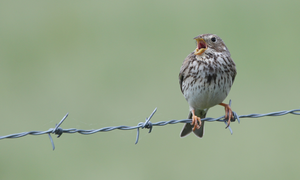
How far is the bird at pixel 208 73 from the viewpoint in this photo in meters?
5.93

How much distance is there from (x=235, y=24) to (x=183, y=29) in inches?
57.2

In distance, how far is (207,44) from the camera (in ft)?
20.0

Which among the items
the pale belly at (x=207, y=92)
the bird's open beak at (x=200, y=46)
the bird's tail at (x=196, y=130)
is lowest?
the bird's tail at (x=196, y=130)

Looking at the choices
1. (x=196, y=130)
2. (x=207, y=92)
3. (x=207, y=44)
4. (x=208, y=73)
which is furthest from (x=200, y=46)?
(x=196, y=130)

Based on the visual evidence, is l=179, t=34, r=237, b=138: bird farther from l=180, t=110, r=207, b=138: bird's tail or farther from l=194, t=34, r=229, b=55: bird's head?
l=180, t=110, r=207, b=138: bird's tail

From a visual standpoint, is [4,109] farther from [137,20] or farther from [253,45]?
[253,45]

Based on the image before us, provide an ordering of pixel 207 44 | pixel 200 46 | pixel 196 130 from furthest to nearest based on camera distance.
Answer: pixel 196 130
pixel 200 46
pixel 207 44

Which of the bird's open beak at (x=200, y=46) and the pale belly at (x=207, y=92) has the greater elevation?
the bird's open beak at (x=200, y=46)

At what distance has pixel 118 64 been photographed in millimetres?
10727

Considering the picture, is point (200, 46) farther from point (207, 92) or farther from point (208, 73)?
point (207, 92)

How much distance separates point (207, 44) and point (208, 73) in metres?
0.47

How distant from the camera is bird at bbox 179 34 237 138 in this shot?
19.4ft

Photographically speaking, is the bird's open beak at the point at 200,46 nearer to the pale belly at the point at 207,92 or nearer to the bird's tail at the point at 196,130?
the pale belly at the point at 207,92

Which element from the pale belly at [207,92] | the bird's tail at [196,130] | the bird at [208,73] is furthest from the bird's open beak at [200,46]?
the bird's tail at [196,130]
